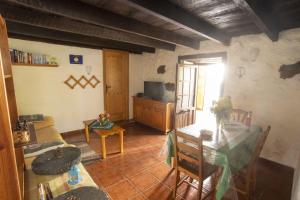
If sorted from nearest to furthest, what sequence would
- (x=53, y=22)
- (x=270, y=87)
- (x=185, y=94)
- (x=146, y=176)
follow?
(x=53, y=22), (x=146, y=176), (x=270, y=87), (x=185, y=94)

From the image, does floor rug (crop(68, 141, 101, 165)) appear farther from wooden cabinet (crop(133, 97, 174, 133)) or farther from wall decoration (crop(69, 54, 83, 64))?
wall decoration (crop(69, 54, 83, 64))

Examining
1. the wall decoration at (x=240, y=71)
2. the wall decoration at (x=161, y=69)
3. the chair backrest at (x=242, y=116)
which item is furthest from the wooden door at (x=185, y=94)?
the chair backrest at (x=242, y=116)

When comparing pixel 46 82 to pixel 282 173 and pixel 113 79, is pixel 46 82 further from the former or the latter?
pixel 282 173

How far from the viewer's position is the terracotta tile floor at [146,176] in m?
2.03

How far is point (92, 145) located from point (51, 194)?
215 cm

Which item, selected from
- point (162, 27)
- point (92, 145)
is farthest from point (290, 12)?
point (92, 145)

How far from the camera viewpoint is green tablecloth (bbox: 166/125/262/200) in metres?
1.60

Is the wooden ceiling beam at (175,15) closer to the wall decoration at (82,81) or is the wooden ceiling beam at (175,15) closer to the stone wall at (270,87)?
the stone wall at (270,87)

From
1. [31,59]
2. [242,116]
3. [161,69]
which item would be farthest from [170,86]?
→ [31,59]

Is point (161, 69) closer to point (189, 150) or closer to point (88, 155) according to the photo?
point (88, 155)

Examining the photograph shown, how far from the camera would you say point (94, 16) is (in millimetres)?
1896

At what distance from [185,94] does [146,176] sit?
2261mm

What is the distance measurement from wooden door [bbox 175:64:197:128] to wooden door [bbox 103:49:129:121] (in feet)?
5.69

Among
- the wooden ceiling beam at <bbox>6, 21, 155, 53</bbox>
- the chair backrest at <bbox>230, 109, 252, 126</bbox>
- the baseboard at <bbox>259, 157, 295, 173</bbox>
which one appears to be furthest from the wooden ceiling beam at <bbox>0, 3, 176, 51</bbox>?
the baseboard at <bbox>259, 157, 295, 173</bbox>
